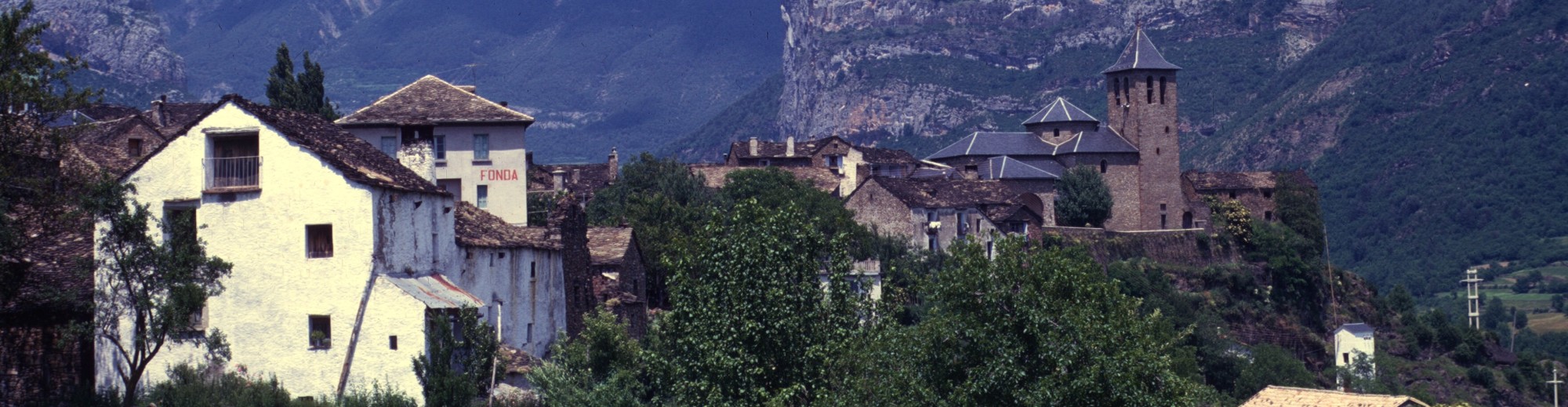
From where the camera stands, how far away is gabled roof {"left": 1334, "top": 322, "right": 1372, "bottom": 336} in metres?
109

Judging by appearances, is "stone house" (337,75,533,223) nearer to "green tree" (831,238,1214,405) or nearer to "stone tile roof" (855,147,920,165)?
"green tree" (831,238,1214,405)

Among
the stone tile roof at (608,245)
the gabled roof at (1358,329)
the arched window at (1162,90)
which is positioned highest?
the arched window at (1162,90)

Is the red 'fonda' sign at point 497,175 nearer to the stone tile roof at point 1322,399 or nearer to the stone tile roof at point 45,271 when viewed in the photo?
the stone tile roof at point 45,271

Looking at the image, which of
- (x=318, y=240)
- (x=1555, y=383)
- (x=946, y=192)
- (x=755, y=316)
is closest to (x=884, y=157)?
(x=946, y=192)

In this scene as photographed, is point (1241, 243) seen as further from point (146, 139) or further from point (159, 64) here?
point (159, 64)

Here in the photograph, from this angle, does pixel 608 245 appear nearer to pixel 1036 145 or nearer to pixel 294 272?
pixel 294 272

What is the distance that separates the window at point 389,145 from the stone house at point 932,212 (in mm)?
41358

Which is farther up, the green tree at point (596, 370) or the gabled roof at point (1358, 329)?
the green tree at point (596, 370)

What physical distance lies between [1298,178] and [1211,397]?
60.4 meters

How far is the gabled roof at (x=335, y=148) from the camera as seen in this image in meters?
39.6

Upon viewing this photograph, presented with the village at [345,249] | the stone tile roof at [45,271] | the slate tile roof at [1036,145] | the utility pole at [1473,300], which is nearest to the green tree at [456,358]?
the village at [345,249]

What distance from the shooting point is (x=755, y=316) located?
146 ft

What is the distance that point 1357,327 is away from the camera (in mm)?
109312

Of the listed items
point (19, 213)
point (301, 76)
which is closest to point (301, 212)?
point (19, 213)
